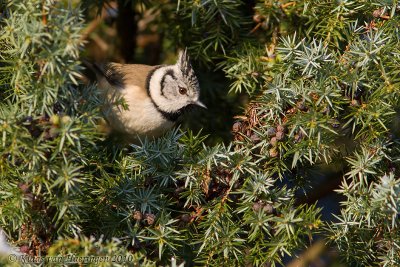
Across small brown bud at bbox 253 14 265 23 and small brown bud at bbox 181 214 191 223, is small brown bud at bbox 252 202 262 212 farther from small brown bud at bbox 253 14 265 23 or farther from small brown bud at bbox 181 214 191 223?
small brown bud at bbox 253 14 265 23

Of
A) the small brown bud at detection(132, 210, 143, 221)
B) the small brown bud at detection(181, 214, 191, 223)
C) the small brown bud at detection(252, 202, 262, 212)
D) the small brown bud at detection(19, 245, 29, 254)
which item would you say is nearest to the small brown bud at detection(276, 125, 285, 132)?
the small brown bud at detection(252, 202, 262, 212)

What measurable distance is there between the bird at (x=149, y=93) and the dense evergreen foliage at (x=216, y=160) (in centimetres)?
54

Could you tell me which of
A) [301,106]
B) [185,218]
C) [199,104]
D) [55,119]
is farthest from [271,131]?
[199,104]

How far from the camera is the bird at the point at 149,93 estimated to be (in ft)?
9.51

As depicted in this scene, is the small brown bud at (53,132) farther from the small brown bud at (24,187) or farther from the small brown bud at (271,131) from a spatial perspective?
the small brown bud at (271,131)

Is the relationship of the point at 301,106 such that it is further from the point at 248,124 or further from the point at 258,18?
the point at 258,18

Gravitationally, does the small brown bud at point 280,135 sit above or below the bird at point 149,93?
above

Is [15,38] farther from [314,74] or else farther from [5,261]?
[314,74]

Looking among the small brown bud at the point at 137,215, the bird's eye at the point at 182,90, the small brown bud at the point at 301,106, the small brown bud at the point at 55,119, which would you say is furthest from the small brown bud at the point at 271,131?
the bird's eye at the point at 182,90

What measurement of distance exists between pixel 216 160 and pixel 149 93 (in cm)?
123

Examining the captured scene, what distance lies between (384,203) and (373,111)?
0.35 metres

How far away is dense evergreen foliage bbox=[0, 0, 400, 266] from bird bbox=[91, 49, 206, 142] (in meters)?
0.54

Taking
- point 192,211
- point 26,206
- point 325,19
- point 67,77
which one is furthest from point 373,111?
point 26,206

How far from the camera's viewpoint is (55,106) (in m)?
1.70
